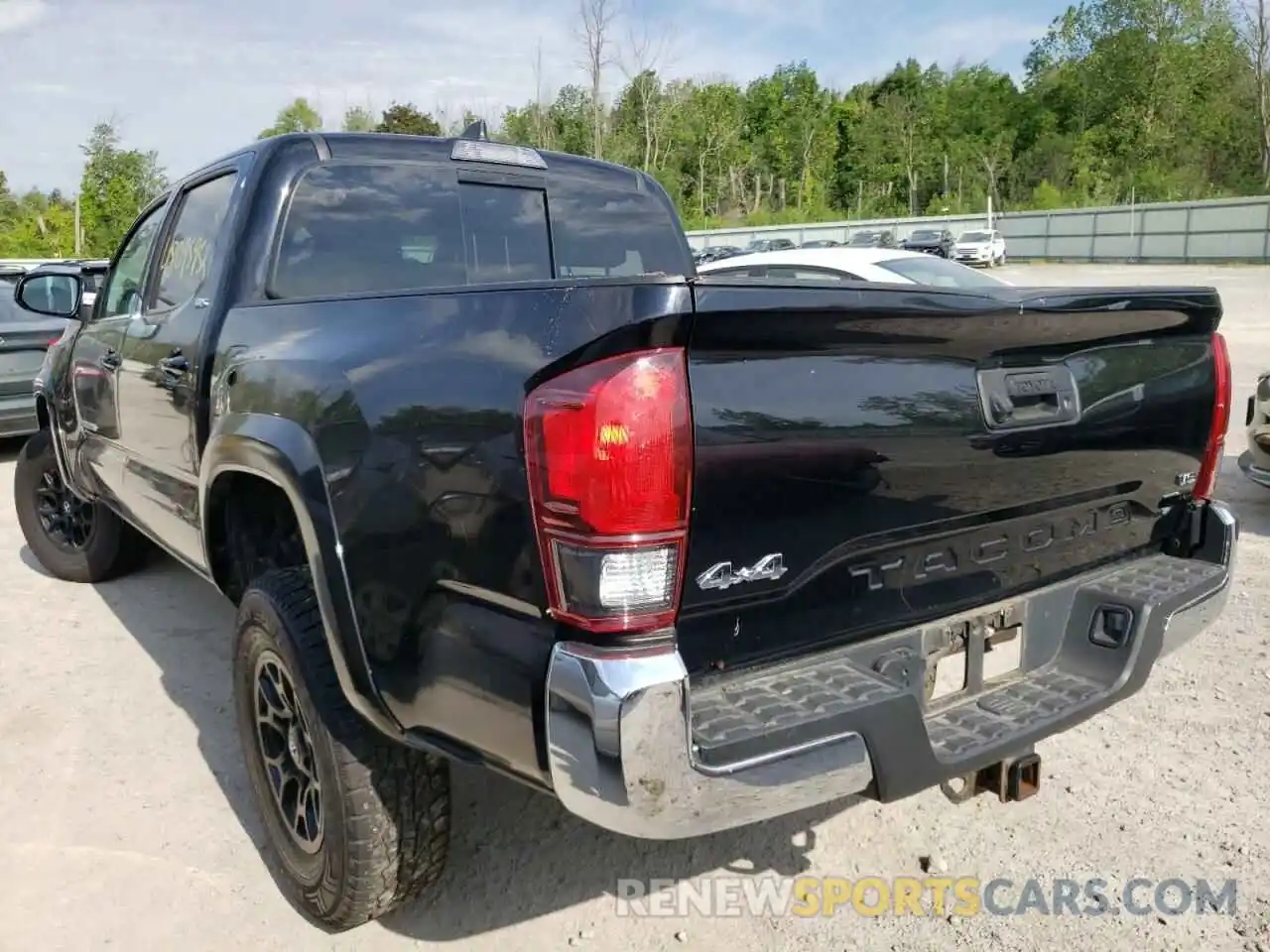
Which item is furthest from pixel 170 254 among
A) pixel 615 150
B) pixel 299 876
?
pixel 615 150

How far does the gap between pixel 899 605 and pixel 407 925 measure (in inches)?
59.4

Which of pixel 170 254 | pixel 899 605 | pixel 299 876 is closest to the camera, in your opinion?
pixel 899 605

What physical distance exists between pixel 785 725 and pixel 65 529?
4937 millimetres

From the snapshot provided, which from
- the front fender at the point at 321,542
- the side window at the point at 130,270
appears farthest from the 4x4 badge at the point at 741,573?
the side window at the point at 130,270

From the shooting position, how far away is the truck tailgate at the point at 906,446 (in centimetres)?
186

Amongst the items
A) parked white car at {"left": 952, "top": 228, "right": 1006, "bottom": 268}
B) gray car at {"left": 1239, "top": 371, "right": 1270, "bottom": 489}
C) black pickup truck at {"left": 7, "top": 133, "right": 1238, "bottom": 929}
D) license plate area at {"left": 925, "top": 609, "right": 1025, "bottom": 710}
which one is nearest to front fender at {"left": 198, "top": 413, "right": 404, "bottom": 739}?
black pickup truck at {"left": 7, "top": 133, "right": 1238, "bottom": 929}

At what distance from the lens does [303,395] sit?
94.9 inches

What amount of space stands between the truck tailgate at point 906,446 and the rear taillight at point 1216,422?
180 mm

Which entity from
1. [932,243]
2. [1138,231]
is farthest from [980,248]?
[1138,231]

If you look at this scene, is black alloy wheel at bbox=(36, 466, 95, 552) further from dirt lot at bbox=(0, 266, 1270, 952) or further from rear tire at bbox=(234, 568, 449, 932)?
rear tire at bbox=(234, 568, 449, 932)

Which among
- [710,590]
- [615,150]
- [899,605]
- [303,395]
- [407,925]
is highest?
[615,150]

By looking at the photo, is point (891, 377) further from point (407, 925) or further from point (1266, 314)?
point (1266, 314)

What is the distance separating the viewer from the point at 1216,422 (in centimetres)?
285

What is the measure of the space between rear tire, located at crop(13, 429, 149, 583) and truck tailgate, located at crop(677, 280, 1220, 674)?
430cm
